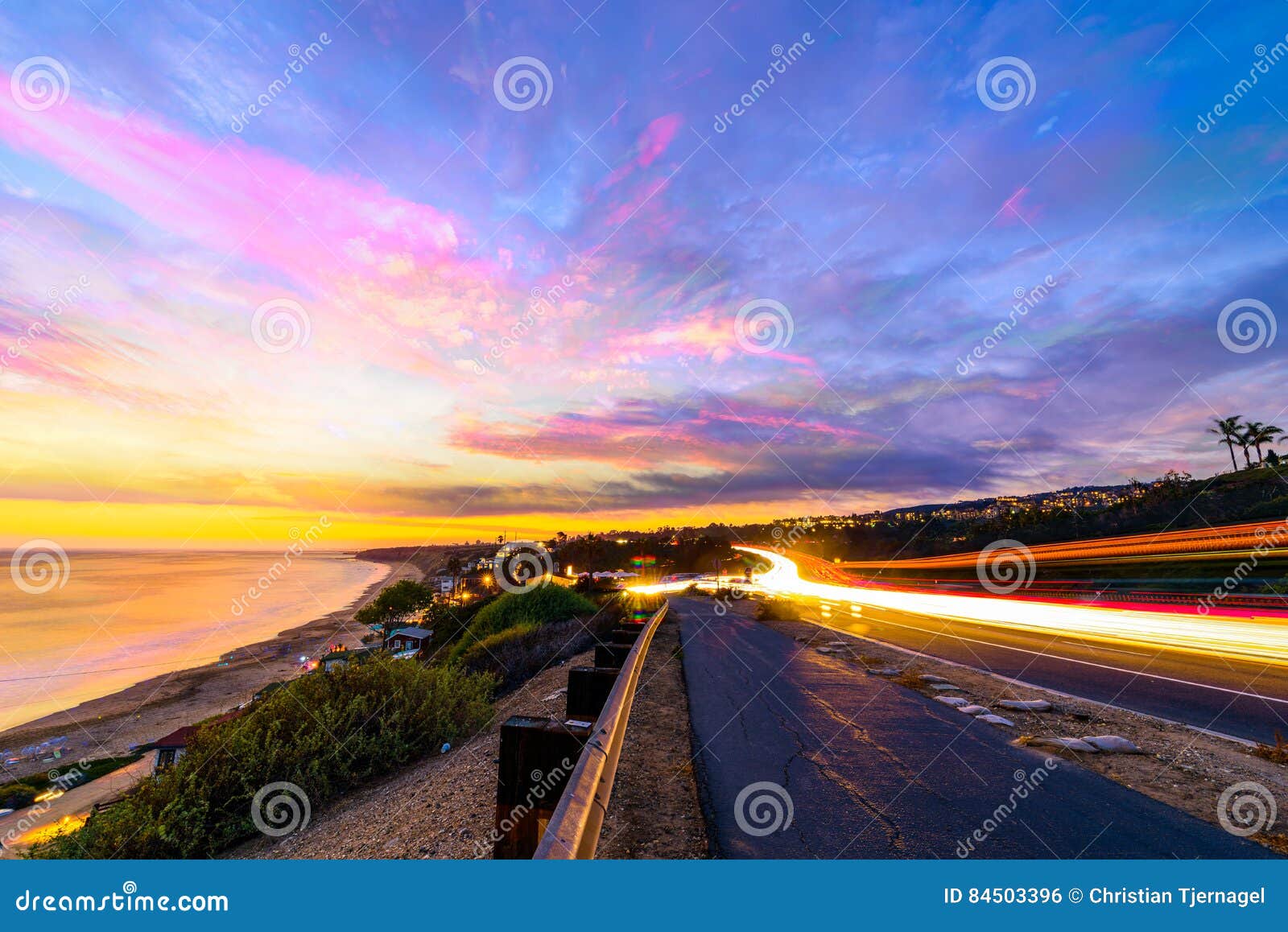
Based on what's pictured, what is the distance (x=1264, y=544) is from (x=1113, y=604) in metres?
9.85

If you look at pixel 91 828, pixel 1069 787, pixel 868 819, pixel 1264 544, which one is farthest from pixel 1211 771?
pixel 1264 544

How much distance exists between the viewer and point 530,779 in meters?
2.71

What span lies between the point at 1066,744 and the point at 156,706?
136 feet

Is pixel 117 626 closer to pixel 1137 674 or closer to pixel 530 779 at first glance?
pixel 530 779

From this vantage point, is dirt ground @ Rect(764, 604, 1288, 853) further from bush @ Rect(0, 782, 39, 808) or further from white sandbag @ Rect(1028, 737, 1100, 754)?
bush @ Rect(0, 782, 39, 808)

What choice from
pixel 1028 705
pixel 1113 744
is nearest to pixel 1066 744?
pixel 1113 744

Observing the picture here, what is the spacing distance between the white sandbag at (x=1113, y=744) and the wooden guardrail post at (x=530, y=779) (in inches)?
214

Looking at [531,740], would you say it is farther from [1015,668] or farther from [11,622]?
[11,622]

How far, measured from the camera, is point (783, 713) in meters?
6.04

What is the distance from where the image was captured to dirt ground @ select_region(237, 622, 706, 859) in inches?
126

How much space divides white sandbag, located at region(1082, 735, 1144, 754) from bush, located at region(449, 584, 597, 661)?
13.7 m

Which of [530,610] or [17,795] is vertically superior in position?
[530,610]

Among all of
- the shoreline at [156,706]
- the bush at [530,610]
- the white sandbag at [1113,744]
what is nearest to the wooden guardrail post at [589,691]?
the white sandbag at [1113,744]

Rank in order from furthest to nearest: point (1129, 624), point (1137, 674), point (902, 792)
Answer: point (1129, 624) < point (1137, 674) < point (902, 792)
